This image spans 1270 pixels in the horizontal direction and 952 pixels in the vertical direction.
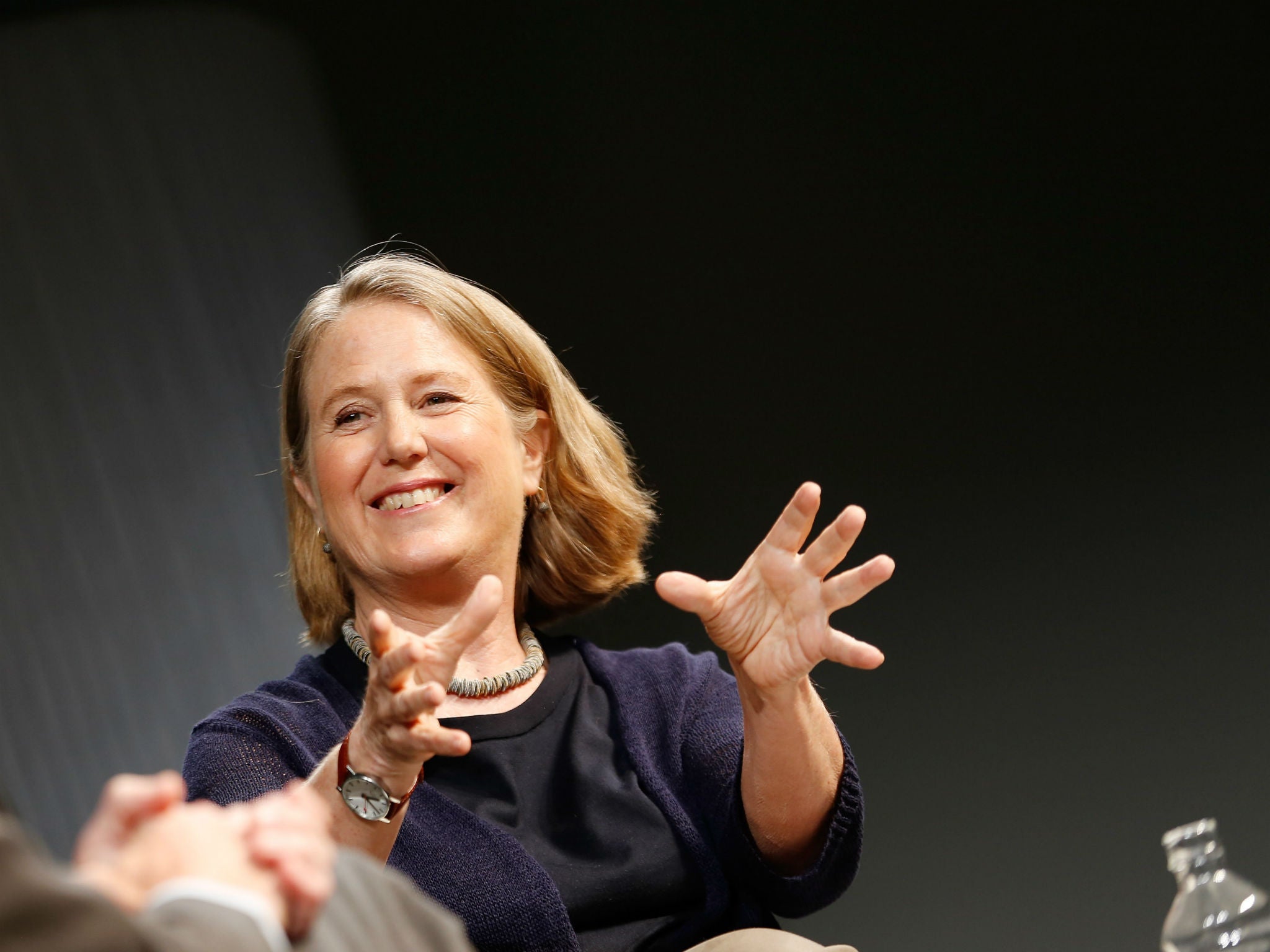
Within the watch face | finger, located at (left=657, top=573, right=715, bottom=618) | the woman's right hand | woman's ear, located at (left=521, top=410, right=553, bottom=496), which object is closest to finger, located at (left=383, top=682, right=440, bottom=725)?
the woman's right hand

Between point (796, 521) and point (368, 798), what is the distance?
1.74ft

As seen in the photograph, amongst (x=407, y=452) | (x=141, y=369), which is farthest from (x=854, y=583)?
(x=141, y=369)

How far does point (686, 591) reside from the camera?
1333mm

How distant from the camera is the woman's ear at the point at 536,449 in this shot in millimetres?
1865

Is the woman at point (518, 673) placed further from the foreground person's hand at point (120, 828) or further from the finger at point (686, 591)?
the foreground person's hand at point (120, 828)

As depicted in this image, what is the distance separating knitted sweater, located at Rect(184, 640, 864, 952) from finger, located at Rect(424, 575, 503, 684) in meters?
0.36

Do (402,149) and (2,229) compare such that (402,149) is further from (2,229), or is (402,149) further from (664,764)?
(664,764)

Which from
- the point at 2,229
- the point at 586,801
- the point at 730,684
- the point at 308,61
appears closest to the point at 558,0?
the point at 308,61

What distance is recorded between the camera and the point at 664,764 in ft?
5.38

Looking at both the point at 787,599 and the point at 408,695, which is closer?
the point at 408,695

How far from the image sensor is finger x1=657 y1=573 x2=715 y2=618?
1.31 metres

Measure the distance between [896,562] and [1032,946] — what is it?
3.15 feet

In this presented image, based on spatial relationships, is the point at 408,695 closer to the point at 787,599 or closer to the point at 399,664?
the point at 399,664

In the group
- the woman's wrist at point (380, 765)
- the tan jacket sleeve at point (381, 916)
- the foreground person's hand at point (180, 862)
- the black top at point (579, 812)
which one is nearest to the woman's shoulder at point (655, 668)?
the black top at point (579, 812)
